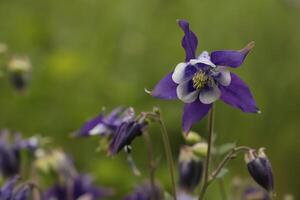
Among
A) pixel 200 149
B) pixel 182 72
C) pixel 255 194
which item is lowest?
pixel 255 194

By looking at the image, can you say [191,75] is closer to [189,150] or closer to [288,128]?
[189,150]

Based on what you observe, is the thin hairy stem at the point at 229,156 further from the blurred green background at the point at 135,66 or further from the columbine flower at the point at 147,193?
the blurred green background at the point at 135,66

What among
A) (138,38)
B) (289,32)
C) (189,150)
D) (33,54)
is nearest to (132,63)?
(138,38)

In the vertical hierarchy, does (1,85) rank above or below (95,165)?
above

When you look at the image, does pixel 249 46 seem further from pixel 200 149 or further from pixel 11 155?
pixel 11 155

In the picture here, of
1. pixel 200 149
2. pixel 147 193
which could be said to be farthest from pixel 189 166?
pixel 147 193
